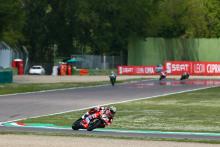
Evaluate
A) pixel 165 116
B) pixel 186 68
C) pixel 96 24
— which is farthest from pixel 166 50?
pixel 165 116

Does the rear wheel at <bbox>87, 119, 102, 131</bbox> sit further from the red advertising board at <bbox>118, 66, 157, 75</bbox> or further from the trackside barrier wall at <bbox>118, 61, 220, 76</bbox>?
the red advertising board at <bbox>118, 66, 157, 75</bbox>

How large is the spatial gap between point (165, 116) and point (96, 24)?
63.5 meters

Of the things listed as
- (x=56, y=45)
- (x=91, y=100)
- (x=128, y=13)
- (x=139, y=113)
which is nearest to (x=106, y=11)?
(x=128, y=13)

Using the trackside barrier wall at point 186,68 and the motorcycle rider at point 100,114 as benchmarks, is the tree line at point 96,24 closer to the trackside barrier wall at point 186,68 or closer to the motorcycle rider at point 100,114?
the trackside barrier wall at point 186,68

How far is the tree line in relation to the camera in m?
86.8

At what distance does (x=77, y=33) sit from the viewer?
3489 inches

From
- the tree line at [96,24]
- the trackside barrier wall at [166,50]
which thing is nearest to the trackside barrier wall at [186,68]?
the tree line at [96,24]

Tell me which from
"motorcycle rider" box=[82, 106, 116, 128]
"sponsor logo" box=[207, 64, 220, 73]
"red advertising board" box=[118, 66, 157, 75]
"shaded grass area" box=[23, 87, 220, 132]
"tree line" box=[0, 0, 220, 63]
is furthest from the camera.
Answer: "tree line" box=[0, 0, 220, 63]

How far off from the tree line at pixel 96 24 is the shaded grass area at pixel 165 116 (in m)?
54.5

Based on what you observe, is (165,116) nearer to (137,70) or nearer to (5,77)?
(5,77)

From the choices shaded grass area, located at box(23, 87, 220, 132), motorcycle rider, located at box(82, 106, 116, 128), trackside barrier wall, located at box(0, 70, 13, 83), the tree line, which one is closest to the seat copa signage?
the tree line

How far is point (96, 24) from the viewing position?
8644 cm

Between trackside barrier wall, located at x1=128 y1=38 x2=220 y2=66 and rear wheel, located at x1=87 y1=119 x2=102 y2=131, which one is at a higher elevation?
trackside barrier wall, located at x1=128 y1=38 x2=220 y2=66

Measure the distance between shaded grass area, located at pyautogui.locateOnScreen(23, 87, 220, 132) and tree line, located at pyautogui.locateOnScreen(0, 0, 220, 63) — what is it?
54548 mm
